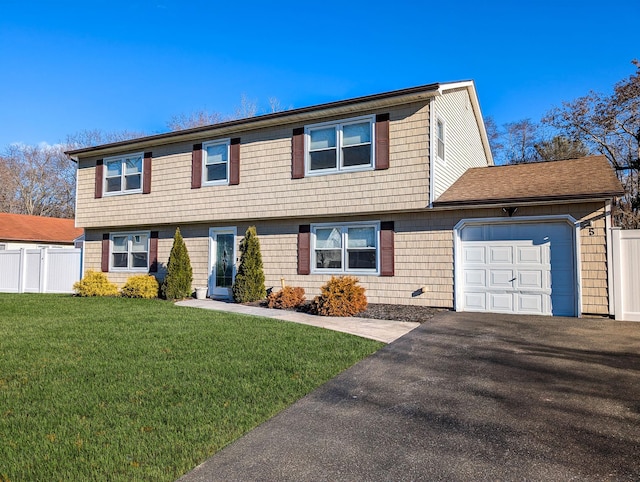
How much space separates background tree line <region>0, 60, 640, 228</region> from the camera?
20.5m

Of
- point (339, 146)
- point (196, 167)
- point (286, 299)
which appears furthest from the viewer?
point (196, 167)

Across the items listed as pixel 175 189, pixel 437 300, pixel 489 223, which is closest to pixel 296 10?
pixel 175 189

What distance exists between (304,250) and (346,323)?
3880mm

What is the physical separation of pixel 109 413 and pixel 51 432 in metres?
0.49

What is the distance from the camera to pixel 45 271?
54.8ft

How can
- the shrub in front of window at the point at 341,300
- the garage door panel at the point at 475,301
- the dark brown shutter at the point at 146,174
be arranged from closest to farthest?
1. the shrub in front of window at the point at 341,300
2. the garage door panel at the point at 475,301
3. the dark brown shutter at the point at 146,174

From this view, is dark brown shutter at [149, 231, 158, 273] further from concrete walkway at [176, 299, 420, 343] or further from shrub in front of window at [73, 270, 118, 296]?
concrete walkway at [176, 299, 420, 343]

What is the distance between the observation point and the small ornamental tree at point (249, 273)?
12.2 metres

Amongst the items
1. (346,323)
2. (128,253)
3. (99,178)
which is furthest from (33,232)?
(346,323)

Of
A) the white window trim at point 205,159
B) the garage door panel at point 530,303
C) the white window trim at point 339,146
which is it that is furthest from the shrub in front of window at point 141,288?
the garage door panel at point 530,303

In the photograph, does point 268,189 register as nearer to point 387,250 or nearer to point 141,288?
point 387,250

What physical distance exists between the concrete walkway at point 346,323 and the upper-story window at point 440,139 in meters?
4.95

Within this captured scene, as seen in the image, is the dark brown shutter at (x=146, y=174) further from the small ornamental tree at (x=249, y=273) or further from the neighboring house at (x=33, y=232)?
the neighboring house at (x=33, y=232)

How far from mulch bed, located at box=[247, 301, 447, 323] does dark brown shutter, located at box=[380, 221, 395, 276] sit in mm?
940
